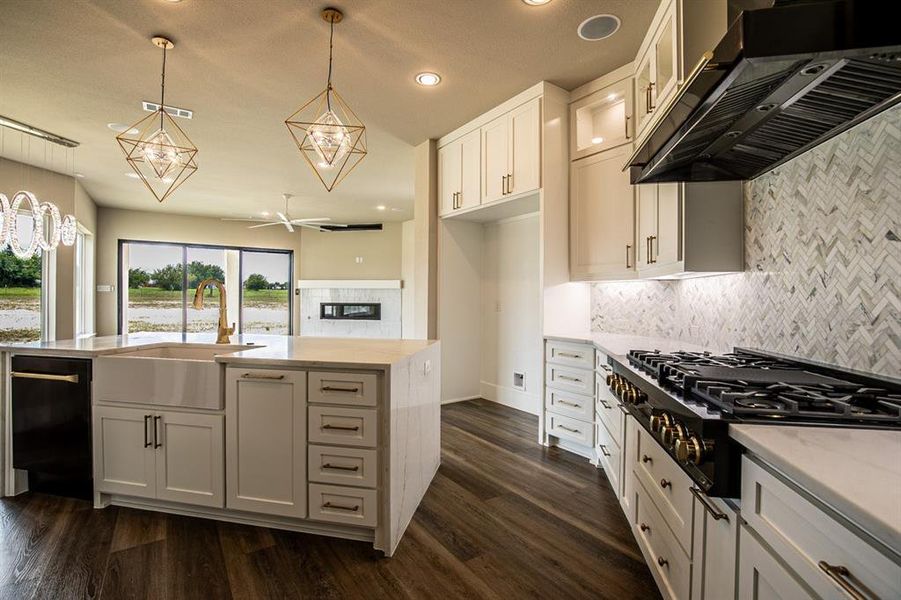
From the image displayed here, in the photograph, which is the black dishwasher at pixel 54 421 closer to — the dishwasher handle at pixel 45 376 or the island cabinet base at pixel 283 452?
the dishwasher handle at pixel 45 376

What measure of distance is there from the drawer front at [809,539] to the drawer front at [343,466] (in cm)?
144

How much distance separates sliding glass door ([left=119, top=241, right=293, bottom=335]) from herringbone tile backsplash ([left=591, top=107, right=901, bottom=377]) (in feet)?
25.0

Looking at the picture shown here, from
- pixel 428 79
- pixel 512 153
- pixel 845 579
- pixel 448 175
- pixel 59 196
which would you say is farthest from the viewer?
pixel 59 196

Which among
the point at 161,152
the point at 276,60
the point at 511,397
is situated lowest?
the point at 511,397

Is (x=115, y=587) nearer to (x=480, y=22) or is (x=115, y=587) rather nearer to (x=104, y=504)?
(x=104, y=504)

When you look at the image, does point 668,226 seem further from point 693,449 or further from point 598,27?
point 693,449

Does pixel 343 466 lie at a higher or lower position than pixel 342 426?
lower

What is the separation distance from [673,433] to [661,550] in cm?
58

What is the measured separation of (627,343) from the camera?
2795 mm

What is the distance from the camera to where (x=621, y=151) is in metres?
3.05

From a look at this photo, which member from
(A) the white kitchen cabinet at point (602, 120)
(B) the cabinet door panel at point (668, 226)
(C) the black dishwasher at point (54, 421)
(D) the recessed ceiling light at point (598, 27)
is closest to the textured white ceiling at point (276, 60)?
(D) the recessed ceiling light at point (598, 27)

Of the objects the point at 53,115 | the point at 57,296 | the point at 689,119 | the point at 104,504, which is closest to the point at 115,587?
the point at 104,504

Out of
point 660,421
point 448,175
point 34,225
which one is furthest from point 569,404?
point 34,225

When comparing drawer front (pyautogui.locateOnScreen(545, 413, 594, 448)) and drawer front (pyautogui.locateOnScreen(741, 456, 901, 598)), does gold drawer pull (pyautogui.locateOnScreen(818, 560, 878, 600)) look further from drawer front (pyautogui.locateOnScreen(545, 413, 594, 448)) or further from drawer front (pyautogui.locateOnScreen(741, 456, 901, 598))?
drawer front (pyautogui.locateOnScreen(545, 413, 594, 448))
